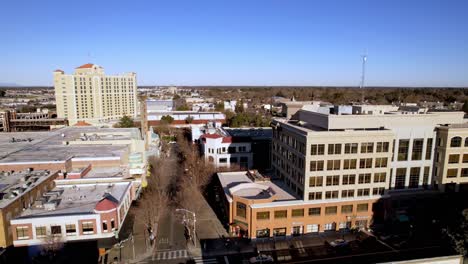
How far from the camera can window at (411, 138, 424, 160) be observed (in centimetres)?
4622

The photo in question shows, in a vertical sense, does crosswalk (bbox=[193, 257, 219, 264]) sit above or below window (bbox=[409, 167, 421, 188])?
below

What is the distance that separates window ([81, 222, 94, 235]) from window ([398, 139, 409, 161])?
4335cm

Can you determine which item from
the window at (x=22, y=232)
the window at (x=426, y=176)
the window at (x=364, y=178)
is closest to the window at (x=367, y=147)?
the window at (x=364, y=178)

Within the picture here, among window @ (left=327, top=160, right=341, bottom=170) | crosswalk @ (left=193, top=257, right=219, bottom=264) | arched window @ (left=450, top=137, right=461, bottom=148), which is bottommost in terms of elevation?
crosswalk @ (left=193, top=257, right=219, bottom=264)

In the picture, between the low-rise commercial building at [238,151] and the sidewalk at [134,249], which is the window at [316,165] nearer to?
the sidewalk at [134,249]

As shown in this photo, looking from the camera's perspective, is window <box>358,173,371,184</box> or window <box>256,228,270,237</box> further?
window <box>358,173,371,184</box>

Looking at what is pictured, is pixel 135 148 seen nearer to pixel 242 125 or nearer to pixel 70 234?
pixel 70 234

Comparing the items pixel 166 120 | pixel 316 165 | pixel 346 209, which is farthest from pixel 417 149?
pixel 166 120

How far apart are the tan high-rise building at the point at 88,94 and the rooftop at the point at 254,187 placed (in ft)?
321

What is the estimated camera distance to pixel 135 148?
69625mm

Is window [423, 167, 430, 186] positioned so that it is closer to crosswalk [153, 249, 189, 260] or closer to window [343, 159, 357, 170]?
window [343, 159, 357, 170]

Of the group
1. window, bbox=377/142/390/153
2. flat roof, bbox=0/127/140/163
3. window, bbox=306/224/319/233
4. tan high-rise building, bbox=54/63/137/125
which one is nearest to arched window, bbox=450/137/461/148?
window, bbox=377/142/390/153

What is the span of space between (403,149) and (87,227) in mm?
44606

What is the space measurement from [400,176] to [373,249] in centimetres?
1293
